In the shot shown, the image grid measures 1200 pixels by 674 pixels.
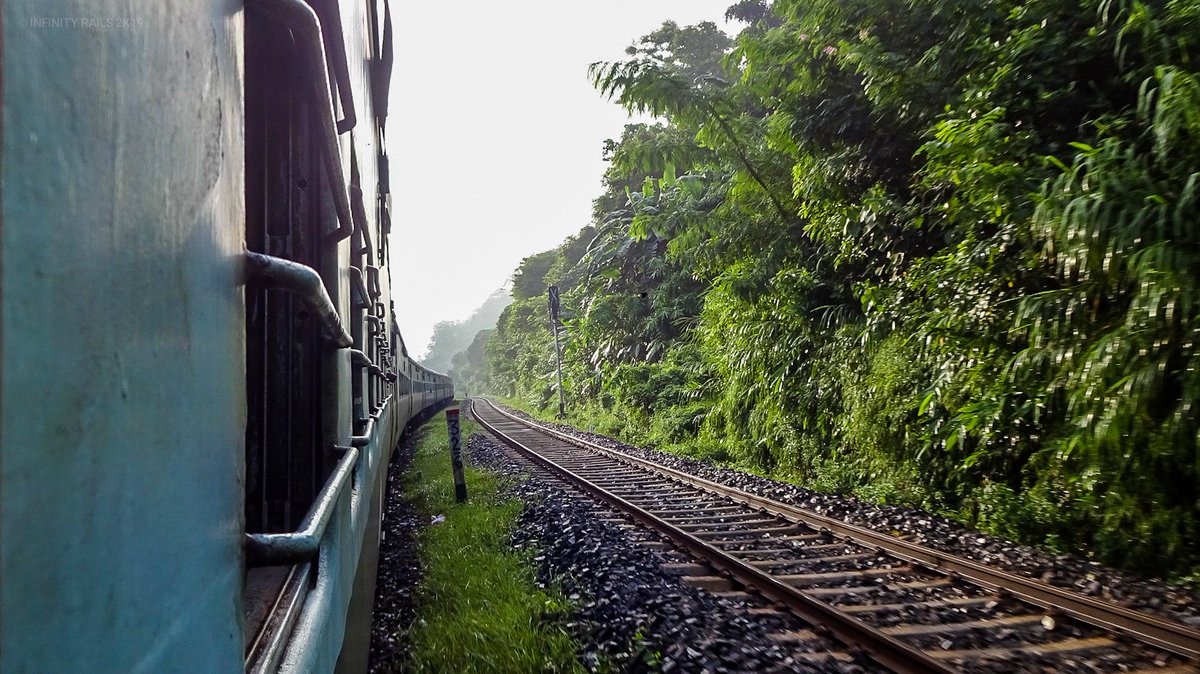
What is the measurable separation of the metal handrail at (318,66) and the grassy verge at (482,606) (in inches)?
103

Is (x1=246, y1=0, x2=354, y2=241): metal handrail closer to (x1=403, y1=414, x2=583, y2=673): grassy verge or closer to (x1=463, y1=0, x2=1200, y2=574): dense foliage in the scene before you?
(x1=403, y1=414, x2=583, y2=673): grassy verge

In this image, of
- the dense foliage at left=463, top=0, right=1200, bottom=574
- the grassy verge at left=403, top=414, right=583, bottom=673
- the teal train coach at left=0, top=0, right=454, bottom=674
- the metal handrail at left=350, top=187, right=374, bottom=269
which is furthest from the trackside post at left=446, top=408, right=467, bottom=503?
the teal train coach at left=0, top=0, right=454, bottom=674

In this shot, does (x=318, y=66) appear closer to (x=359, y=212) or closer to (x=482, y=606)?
(x=359, y=212)

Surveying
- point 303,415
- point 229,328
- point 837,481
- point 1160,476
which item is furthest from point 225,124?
point 837,481

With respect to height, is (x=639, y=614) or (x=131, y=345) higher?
(x=131, y=345)

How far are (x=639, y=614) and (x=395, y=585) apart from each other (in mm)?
2351

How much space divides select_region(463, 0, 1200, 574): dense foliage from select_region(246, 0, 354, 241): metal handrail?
5.15 meters

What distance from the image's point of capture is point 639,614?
13.0 feet

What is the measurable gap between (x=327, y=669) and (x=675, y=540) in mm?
4277

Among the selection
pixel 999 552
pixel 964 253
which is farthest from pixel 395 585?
pixel 964 253

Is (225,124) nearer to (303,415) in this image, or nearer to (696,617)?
(303,415)

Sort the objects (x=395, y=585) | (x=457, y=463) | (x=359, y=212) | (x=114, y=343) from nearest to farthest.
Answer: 1. (x=114, y=343)
2. (x=359, y=212)
3. (x=395, y=585)
4. (x=457, y=463)

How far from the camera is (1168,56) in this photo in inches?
204

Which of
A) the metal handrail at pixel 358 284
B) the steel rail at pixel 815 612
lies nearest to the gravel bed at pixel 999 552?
the steel rail at pixel 815 612
